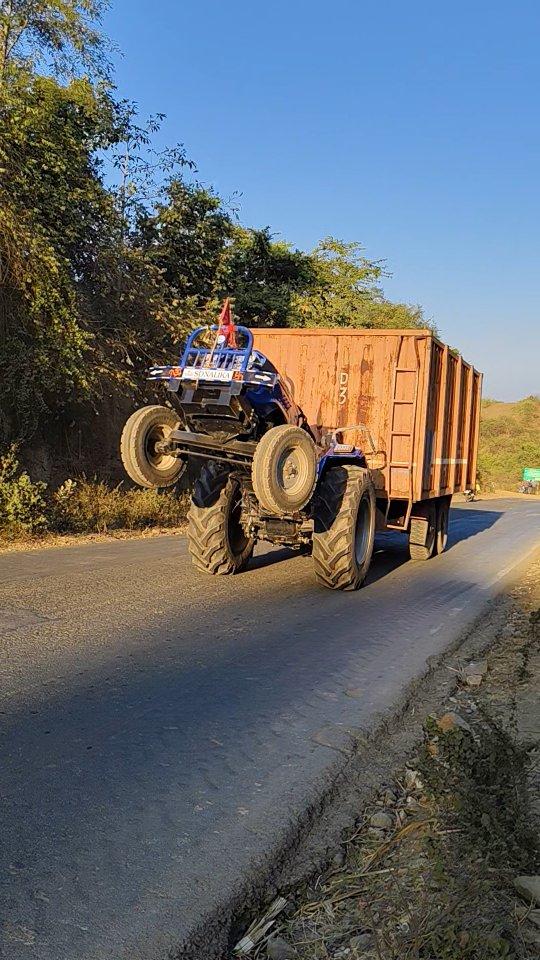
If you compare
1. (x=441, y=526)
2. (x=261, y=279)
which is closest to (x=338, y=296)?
(x=261, y=279)

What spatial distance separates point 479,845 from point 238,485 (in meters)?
6.13

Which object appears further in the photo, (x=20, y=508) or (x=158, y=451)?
(x=20, y=508)

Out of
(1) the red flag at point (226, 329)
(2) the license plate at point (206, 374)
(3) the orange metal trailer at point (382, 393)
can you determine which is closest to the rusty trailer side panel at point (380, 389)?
(3) the orange metal trailer at point (382, 393)

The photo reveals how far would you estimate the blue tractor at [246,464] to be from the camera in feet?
23.2

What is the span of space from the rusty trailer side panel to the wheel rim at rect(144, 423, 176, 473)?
217 cm

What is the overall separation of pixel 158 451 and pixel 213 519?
1241 millimetres

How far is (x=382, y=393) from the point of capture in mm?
9930

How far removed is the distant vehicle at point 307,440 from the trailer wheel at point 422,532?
24 millimetres

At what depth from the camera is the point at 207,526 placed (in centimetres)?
850

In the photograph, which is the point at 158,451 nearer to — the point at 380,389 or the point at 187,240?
the point at 380,389

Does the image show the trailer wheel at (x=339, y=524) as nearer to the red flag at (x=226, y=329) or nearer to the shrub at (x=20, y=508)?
the red flag at (x=226, y=329)

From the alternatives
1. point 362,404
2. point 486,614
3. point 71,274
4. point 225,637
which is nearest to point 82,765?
point 225,637

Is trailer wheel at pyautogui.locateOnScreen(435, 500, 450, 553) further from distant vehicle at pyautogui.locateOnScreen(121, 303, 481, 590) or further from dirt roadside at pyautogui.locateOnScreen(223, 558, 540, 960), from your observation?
dirt roadside at pyautogui.locateOnScreen(223, 558, 540, 960)

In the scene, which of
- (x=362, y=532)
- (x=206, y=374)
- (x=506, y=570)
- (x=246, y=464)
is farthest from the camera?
(x=506, y=570)
